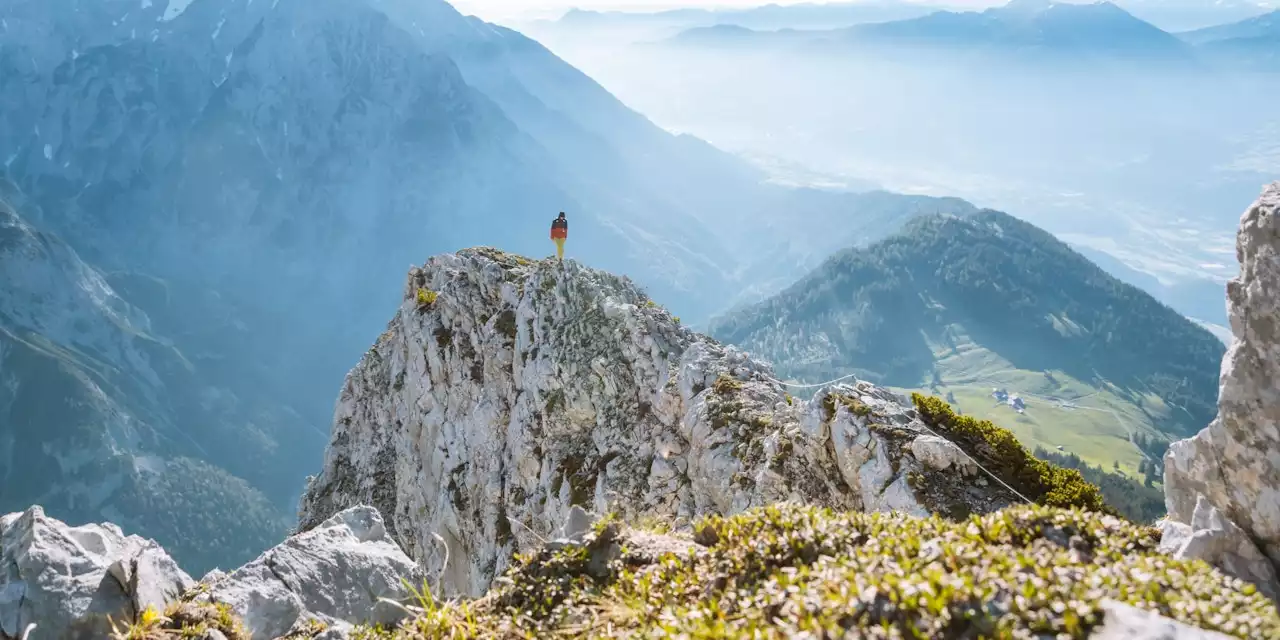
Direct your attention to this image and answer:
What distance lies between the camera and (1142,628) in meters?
7.04

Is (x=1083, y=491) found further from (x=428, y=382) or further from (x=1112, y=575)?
(x=428, y=382)

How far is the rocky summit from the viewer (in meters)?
7.89

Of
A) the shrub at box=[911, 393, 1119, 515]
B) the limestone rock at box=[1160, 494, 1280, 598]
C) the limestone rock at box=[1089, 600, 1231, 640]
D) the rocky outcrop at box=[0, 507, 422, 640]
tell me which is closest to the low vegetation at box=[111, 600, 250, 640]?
the rocky outcrop at box=[0, 507, 422, 640]

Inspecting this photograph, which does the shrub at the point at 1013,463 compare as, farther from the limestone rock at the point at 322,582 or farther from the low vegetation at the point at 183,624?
the low vegetation at the point at 183,624

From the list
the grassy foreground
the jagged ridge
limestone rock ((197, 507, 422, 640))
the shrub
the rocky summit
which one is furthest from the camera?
the jagged ridge

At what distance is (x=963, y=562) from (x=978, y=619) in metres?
1.23

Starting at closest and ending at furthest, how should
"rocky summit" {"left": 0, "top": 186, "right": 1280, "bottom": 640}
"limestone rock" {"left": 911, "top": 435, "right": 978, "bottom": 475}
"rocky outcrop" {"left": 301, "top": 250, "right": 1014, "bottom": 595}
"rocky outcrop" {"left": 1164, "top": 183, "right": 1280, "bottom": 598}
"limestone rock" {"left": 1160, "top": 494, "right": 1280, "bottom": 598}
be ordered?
"rocky summit" {"left": 0, "top": 186, "right": 1280, "bottom": 640}
"limestone rock" {"left": 1160, "top": 494, "right": 1280, "bottom": 598}
"rocky outcrop" {"left": 1164, "top": 183, "right": 1280, "bottom": 598}
"limestone rock" {"left": 911, "top": 435, "right": 978, "bottom": 475}
"rocky outcrop" {"left": 301, "top": 250, "right": 1014, "bottom": 595}

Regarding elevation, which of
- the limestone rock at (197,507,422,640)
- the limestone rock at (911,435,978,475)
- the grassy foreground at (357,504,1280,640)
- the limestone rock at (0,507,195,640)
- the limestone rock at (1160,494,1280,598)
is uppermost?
the limestone rock at (0,507,195,640)

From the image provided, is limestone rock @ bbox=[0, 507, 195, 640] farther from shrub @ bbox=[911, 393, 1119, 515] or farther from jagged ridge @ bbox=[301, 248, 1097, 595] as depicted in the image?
shrub @ bbox=[911, 393, 1119, 515]

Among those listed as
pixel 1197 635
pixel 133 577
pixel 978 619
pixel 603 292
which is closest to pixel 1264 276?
pixel 1197 635

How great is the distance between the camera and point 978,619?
7383mm

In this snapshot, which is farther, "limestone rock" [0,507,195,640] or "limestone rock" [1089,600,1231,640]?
"limestone rock" [0,507,195,640]

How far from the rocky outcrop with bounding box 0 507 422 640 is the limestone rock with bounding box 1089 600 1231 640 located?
9.64 m

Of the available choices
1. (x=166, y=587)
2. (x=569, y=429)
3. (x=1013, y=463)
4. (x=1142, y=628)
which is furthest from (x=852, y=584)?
(x=569, y=429)
